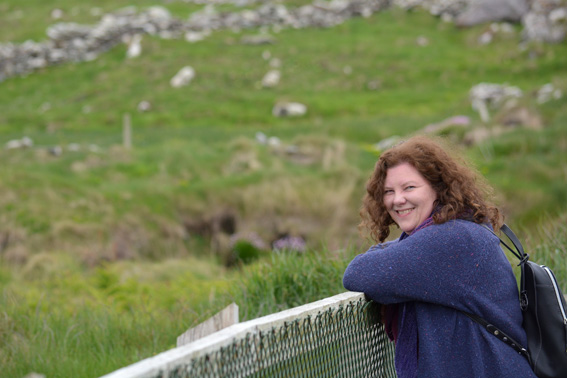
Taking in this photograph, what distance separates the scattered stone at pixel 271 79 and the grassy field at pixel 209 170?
1.26 feet

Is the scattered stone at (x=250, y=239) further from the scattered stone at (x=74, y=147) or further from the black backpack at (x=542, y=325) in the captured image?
the black backpack at (x=542, y=325)

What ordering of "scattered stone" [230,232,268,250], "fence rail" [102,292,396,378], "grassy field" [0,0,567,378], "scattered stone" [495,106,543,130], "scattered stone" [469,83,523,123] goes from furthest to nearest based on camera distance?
1. "scattered stone" [469,83,523,123]
2. "scattered stone" [495,106,543,130]
3. "scattered stone" [230,232,268,250]
4. "grassy field" [0,0,567,378]
5. "fence rail" [102,292,396,378]

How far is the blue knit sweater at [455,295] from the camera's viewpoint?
2.78 meters

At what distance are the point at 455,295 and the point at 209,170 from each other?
12.9 meters

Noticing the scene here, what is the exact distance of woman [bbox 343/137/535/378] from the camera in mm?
2787

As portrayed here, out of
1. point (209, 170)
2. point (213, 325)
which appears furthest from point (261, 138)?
point (213, 325)

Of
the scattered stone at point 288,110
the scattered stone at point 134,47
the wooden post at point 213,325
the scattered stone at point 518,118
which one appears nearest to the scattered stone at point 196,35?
the scattered stone at point 134,47

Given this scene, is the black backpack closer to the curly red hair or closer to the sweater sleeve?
the sweater sleeve

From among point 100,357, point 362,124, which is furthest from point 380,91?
point 100,357

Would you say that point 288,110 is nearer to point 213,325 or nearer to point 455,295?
point 213,325

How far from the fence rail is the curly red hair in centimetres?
56

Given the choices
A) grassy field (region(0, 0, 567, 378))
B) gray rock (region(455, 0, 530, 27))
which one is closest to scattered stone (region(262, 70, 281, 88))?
grassy field (region(0, 0, 567, 378))

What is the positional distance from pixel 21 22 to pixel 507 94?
28335 millimetres

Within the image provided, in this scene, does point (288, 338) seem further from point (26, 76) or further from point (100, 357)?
point (26, 76)
